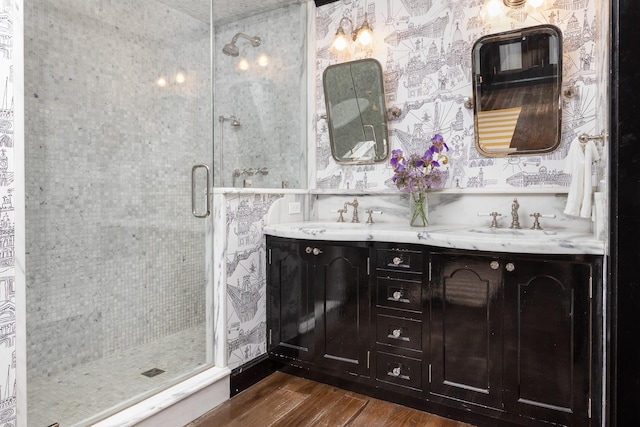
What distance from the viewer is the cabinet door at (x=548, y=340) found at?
166cm

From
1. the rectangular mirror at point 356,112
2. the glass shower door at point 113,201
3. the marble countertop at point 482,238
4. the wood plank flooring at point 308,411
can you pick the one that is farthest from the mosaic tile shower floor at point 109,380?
the rectangular mirror at point 356,112

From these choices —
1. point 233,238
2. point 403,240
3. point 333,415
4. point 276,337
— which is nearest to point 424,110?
point 403,240

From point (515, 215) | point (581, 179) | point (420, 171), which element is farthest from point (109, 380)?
point (581, 179)

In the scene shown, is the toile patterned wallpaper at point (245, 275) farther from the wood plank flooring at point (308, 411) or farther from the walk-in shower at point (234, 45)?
the walk-in shower at point (234, 45)

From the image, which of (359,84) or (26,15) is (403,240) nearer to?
(359,84)

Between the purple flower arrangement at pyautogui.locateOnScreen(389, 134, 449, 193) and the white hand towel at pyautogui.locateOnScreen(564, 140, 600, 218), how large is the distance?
662mm

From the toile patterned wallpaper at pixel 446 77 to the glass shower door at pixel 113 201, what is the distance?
1004mm

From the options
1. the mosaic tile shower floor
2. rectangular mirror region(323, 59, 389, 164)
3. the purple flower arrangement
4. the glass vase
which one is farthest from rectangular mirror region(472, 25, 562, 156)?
the mosaic tile shower floor

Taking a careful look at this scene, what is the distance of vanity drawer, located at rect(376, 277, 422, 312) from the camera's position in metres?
2.00

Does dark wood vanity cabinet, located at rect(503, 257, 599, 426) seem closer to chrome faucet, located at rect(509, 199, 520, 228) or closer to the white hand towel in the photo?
the white hand towel

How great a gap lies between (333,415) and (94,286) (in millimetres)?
1395

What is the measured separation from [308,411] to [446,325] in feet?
2.65

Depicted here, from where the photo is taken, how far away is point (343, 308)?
2207mm

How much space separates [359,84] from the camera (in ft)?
9.06
